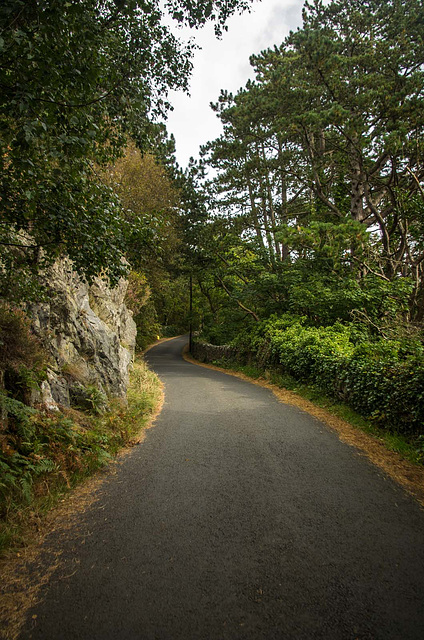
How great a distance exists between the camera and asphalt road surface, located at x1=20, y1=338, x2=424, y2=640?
2053mm

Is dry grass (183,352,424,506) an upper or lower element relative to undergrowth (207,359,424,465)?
lower

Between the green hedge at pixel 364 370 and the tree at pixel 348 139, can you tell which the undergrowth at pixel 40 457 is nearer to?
the green hedge at pixel 364 370

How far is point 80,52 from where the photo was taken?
2.74 metres

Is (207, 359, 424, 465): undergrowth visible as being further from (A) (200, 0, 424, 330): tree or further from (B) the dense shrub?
(A) (200, 0, 424, 330): tree

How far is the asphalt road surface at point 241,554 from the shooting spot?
2.05m

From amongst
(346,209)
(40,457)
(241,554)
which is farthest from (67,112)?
(346,209)

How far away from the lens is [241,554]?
2.70 m

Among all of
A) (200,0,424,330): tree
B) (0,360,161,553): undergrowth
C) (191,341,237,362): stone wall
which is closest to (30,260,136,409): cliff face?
(0,360,161,553): undergrowth

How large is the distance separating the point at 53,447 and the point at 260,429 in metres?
3.89

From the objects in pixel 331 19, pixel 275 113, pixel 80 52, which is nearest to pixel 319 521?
pixel 80 52

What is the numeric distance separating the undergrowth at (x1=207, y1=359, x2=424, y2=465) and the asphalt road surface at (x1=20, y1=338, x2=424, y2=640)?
2.50ft

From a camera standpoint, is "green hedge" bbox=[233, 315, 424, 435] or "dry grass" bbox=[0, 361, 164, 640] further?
"green hedge" bbox=[233, 315, 424, 435]

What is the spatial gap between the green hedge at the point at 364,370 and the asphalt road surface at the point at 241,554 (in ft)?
4.06

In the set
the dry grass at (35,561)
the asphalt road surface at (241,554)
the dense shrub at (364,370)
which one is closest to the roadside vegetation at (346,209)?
the dense shrub at (364,370)
